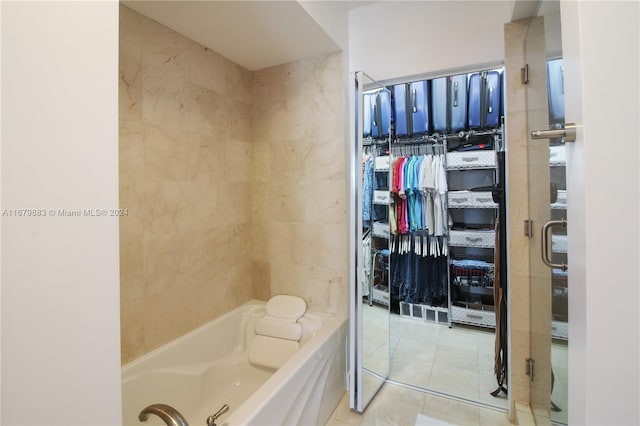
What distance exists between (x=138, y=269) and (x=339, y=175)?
1.31 m

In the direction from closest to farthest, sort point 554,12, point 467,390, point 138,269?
point 554,12 < point 138,269 < point 467,390

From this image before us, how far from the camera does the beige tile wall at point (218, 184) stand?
152 centimetres

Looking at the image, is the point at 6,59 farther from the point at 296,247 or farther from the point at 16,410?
the point at 296,247

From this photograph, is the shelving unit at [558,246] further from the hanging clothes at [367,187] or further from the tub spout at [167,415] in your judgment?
the tub spout at [167,415]

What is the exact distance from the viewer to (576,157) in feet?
2.22

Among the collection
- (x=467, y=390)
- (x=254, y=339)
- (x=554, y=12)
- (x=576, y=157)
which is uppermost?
(x=554, y=12)

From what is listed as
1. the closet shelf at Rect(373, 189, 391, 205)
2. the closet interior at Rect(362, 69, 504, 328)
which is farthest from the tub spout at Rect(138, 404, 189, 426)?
the closet interior at Rect(362, 69, 504, 328)

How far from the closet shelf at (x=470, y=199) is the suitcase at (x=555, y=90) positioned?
6.61 ft

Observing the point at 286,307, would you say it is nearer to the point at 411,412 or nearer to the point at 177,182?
the point at 411,412

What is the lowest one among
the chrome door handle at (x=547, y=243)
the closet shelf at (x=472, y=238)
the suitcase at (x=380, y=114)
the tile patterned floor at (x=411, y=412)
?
the tile patterned floor at (x=411, y=412)

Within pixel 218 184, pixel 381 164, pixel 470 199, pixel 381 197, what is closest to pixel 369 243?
pixel 381 197

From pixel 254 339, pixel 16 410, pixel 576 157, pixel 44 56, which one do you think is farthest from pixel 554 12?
pixel 254 339

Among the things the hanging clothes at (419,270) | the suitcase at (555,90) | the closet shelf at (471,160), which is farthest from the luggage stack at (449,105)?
the suitcase at (555,90)

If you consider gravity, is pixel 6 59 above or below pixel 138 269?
above
